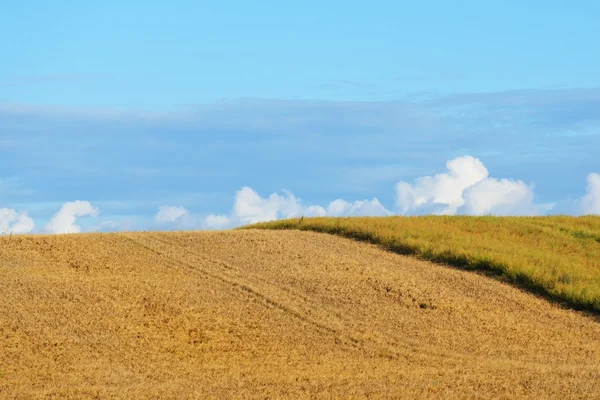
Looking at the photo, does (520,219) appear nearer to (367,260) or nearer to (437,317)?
(367,260)

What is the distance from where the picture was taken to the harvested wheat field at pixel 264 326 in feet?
46.3

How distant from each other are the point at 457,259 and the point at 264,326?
31.9 ft

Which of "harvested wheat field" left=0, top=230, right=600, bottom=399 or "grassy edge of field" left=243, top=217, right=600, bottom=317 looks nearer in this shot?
"harvested wheat field" left=0, top=230, right=600, bottom=399

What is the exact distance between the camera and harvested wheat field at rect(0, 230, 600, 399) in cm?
1410

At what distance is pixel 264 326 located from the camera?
17.8 m

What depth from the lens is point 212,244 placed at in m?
25.4

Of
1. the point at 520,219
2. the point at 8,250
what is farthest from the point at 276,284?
the point at 520,219

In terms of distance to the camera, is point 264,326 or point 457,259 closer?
point 264,326

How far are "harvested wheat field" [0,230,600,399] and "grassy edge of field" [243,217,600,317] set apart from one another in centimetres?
70

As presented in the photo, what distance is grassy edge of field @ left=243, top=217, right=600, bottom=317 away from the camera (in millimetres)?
22703

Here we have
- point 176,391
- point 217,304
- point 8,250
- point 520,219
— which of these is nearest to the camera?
point 176,391

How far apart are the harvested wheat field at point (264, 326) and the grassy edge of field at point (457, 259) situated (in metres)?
0.70

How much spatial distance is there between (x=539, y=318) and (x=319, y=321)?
19.5 ft

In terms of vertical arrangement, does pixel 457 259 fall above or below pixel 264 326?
above
